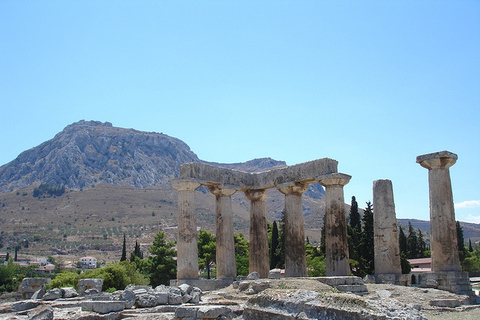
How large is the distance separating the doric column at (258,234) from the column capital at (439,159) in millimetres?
9121

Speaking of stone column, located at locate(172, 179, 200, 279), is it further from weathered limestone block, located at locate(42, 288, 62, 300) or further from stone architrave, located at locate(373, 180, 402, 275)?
stone architrave, located at locate(373, 180, 402, 275)

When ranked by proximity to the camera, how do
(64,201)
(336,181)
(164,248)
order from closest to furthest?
(336,181) → (164,248) → (64,201)

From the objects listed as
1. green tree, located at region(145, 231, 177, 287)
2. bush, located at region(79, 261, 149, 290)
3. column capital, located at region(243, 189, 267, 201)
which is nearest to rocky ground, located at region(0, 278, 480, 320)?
column capital, located at region(243, 189, 267, 201)

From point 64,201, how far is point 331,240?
155275 millimetres

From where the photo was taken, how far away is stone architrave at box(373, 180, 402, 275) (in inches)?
962

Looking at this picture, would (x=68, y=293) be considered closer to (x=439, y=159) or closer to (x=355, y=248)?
(x=439, y=159)

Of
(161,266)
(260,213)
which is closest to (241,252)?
(161,266)

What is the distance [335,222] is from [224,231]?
626 cm

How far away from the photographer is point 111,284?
38.7 metres

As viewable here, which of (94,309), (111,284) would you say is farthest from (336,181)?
(111,284)

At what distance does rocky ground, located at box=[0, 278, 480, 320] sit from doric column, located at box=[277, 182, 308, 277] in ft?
14.9

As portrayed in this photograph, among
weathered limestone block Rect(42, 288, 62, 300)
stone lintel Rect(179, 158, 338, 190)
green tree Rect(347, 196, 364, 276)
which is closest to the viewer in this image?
weathered limestone block Rect(42, 288, 62, 300)

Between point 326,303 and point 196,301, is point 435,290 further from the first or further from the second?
point 326,303

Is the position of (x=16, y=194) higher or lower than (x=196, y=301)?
higher
